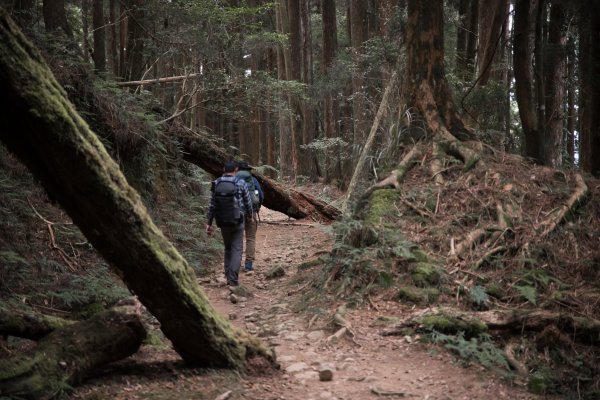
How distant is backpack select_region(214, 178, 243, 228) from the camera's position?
28.7 feet

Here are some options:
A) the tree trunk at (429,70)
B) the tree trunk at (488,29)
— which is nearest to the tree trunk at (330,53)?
the tree trunk at (488,29)

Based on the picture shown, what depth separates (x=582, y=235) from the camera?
25.1ft

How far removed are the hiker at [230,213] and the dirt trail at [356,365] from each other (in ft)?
3.33

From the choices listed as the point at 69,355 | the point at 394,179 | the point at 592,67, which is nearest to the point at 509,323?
the point at 394,179

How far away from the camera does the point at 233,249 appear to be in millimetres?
8953

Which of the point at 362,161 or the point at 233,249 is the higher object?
the point at 362,161

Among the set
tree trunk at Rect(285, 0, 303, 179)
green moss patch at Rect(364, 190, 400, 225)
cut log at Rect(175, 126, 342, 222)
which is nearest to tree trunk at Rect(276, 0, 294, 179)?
tree trunk at Rect(285, 0, 303, 179)

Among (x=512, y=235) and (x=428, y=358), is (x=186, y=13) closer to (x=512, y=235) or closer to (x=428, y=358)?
(x=512, y=235)

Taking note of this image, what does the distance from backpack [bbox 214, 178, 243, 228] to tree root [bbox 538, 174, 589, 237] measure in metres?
4.77

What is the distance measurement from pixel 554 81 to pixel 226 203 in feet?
38.6

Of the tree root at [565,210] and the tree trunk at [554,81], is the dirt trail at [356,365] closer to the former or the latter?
the tree root at [565,210]

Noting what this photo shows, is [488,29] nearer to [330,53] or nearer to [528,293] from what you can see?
[330,53]

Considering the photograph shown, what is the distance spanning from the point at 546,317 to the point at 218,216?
5155 mm

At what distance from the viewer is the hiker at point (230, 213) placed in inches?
345
